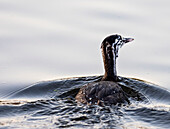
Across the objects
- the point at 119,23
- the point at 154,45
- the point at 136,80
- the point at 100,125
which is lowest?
the point at 100,125

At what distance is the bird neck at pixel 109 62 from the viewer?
44.5 feet

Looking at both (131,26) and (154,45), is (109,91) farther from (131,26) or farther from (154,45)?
(131,26)

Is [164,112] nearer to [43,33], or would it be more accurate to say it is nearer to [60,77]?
[60,77]

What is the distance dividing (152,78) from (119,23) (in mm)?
3373

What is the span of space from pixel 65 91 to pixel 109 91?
1.73 m

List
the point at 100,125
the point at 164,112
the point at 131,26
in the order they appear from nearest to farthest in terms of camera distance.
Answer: the point at 100,125 → the point at 164,112 → the point at 131,26

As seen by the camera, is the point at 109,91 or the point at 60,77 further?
the point at 60,77

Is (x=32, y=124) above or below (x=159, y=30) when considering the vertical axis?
below

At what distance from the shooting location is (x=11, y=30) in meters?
15.5

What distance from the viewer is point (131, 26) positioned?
16.2 m

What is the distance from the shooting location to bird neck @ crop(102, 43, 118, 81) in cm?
1358

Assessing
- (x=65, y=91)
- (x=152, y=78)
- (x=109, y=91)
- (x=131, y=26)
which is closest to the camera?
(x=109, y=91)

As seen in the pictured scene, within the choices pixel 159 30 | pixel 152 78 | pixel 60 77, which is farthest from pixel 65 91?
pixel 159 30

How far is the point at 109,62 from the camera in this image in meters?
13.7
